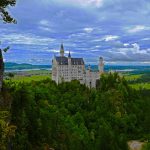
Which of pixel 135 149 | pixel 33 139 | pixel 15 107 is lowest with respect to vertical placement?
pixel 135 149

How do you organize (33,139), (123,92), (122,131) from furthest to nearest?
(123,92) → (122,131) → (33,139)

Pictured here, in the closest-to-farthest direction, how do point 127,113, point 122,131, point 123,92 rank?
point 122,131
point 127,113
point 123,92

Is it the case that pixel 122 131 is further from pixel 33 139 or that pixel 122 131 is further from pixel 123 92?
pixel 33 139

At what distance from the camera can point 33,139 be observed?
36250mm

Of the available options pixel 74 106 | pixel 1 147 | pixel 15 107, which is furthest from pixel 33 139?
pixel 74 106

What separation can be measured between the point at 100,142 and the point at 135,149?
3458cm

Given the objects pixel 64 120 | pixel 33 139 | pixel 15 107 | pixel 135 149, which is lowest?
pixel 135 149

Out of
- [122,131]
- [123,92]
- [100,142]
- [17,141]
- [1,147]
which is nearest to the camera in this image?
[1,147]

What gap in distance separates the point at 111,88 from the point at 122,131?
25.7 meters

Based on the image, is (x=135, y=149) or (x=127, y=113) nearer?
(x=135, y=149)

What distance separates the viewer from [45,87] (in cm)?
13338

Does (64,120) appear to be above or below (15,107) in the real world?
below

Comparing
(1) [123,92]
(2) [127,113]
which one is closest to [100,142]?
(2) [127,113]

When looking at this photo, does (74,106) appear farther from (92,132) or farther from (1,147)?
(1,147)
